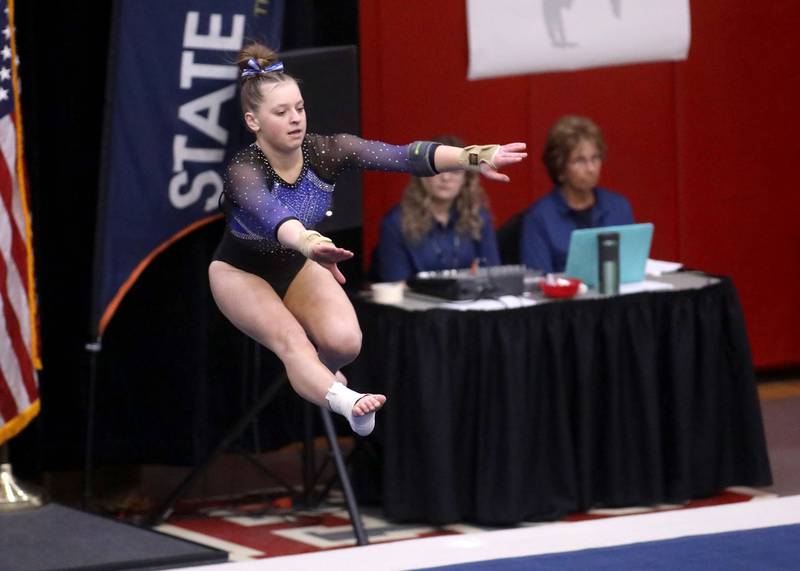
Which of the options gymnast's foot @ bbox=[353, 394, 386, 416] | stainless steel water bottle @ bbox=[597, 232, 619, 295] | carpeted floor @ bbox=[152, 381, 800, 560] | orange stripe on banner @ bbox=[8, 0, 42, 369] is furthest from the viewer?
stainless steel water bottle @ bbox=[597, 232, 619, 295]

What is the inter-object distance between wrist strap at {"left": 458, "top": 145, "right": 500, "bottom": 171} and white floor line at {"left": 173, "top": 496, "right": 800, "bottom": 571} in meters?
1.23

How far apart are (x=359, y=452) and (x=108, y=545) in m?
1.33

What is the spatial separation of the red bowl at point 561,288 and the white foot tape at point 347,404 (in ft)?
9.79

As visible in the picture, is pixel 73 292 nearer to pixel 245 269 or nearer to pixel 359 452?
pixel 359 452

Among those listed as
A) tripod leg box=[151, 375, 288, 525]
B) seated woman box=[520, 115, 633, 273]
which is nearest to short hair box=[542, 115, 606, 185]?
seated woman box=[520, 115, 633, 273]

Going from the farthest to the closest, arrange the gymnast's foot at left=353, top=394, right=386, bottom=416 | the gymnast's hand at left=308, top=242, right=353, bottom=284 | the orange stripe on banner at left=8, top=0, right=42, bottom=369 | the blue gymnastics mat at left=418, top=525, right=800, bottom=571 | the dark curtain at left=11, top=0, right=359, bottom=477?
1. the dark curtain at left=11, top=0, right=359, bottom=477
2. the orange stripe on banner at left=8, top=0, right=42, bottom=369
3. the blue gymnastics mat at left=418, top=525, right=800, bottom=571
4. the gymnast's foot at left=353, top=394, right=386, bottom=416
5. the gymnast's hand at left=308, top=242, right=353, bottom=284

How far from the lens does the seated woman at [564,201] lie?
650 cm

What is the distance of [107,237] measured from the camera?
18.6ft

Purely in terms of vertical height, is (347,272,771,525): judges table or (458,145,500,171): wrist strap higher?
(458,145,500,171): wrist strap

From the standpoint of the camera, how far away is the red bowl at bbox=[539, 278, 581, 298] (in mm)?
6027

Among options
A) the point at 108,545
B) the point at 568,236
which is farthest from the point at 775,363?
the point at 108,545

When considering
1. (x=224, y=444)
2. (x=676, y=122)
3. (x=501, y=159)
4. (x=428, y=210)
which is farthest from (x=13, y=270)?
(x=676, y=122)

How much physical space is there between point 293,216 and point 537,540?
161 cm

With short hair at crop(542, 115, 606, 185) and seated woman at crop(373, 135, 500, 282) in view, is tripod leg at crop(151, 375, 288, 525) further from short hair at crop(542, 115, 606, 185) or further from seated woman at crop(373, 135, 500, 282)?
short hair at crop(542, 115, 606, 185)
